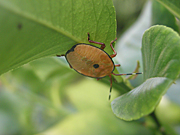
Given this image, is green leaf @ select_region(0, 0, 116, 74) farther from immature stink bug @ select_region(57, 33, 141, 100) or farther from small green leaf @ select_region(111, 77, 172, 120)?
small green leaf @ select_region(111, 77, 172, 120)

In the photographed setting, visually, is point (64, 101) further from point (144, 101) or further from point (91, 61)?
point (144, 101)

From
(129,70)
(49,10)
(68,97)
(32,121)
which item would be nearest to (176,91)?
(129,70)

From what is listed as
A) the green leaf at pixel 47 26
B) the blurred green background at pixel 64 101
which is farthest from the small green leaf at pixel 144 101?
the blurred green background at pixel 64 101

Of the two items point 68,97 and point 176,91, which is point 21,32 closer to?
point 176,91

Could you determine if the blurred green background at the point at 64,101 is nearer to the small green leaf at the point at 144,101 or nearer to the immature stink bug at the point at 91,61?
the immature stink bug at the point at 91,61

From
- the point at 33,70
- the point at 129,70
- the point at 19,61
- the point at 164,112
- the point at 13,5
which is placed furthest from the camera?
the point at 33,70

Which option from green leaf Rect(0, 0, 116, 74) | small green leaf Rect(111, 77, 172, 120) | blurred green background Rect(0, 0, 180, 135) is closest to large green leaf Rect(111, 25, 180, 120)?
small green leaf Rect(111, 77, 172, 120)

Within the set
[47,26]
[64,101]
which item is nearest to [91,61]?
[47,26]
